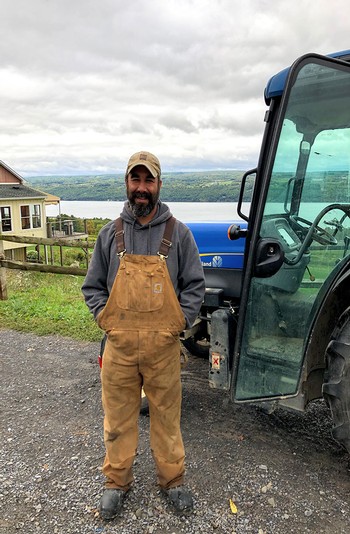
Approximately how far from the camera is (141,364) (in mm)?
2459

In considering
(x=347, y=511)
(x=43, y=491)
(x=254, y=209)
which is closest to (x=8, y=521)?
(x=43, y=491)

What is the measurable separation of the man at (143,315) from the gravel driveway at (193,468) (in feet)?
0.50

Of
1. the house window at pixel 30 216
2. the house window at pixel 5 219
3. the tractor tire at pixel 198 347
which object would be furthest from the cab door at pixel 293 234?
the house window at pixel 30 216

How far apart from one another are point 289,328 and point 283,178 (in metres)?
0.93

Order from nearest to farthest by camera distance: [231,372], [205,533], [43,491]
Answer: [205,533] → [43,491] → [231,372]

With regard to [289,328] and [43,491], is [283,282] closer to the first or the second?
[289,328]

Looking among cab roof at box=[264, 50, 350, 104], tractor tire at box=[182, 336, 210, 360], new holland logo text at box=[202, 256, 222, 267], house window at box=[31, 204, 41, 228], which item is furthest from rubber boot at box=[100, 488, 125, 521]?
house window at box=[31, 204, 41, 228]

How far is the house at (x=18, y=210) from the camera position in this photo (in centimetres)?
2772

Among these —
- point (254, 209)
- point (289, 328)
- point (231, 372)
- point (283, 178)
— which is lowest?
point (231, 372)

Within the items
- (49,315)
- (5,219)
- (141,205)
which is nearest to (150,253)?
(141,205)

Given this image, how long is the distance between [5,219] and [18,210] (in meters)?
1.09

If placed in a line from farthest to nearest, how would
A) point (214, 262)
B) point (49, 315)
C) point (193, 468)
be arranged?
point (49, 315)
point (214, 262)
point (193, 468)

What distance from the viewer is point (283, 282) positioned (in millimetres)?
2754

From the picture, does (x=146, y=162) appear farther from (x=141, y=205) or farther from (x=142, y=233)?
(x=142, y=233)
